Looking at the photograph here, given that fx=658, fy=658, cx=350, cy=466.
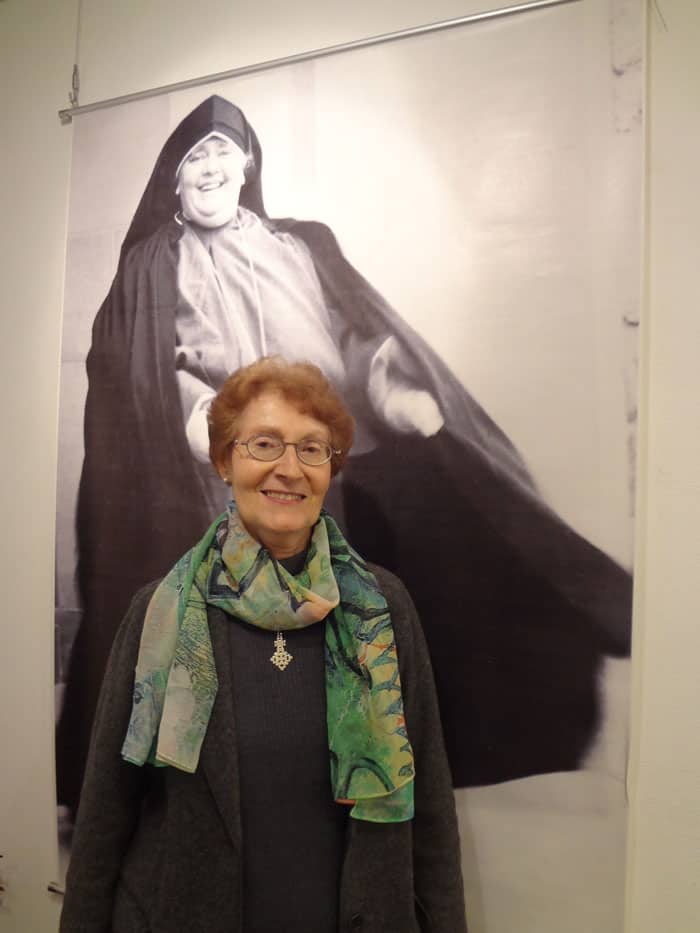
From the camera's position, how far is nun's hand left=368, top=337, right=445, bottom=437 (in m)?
1.23

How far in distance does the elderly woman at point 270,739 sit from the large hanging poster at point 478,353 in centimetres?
16

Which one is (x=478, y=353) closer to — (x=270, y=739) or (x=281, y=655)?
(x=281, y=655)

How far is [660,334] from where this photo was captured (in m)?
1.12

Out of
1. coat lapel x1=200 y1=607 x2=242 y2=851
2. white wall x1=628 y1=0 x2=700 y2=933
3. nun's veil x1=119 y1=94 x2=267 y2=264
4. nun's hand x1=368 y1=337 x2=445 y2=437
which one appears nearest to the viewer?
coat lapel x1=200 y1=607 x2=242 y2=851

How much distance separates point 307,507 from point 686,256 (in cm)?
76

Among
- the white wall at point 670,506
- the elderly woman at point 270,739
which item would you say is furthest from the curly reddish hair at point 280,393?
the white wall at point 670,506

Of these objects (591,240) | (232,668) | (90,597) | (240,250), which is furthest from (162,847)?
(591,240)

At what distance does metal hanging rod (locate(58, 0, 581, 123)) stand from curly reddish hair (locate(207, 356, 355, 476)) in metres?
0.64

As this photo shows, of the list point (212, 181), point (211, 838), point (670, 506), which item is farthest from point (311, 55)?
point (211, 838)

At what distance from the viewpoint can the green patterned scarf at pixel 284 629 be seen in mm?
1021

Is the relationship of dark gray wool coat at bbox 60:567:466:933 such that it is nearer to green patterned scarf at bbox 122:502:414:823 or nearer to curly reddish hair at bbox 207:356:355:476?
green patterned scarf at bbox 122:502:414:823

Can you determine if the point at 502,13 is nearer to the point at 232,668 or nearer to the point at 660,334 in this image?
the point at 660,334

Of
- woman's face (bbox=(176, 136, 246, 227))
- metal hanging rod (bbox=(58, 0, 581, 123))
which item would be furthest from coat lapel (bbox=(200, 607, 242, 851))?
metal hanging rod (bbox=(58, 0, 581, 123))

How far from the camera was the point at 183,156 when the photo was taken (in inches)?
54.9
